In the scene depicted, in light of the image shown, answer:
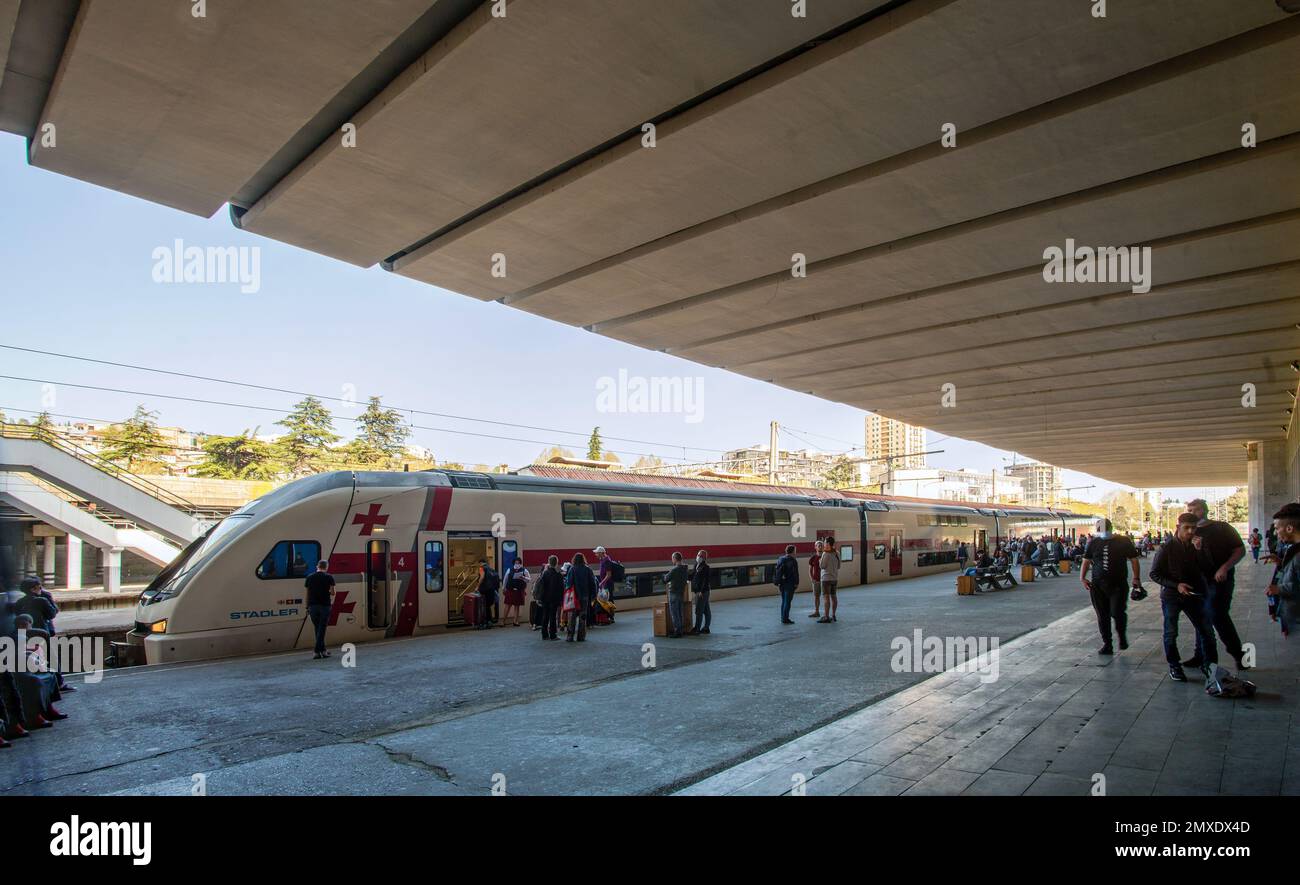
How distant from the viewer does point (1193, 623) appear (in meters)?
7.21

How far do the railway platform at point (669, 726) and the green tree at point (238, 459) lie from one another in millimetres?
37792

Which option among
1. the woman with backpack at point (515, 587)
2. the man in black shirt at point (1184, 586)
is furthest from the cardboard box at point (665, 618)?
the man in black shirt at point (1184, 586)

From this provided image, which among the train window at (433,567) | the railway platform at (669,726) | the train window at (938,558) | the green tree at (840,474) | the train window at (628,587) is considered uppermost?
the green tree at (840,474)

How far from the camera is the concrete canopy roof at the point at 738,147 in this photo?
7.59 meters

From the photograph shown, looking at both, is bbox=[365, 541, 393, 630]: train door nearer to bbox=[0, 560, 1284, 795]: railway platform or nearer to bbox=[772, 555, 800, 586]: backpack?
bbox=[0, 560, 1284, 795]: railway platform

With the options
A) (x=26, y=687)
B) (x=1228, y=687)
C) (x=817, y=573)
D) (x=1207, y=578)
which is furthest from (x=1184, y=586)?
(x=26, y=687)

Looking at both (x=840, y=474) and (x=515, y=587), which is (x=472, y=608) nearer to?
(x=515, y=587)

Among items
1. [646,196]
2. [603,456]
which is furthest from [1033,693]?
[603,456]

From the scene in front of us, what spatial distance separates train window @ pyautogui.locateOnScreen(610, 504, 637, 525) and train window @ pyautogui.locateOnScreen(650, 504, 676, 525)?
0.61 m

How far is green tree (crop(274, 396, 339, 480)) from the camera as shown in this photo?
4644 cm

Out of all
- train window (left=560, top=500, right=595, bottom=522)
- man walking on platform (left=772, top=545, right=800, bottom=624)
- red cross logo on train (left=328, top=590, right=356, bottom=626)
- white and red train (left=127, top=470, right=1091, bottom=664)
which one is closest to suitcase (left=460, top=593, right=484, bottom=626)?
white and red train (left=127, top=470, right=1091, bottom=664)

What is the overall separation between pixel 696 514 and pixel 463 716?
40.4ft

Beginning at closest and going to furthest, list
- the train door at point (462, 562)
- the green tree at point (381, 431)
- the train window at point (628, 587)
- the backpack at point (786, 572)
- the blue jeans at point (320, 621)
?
the blue jeans at point (320, 621) → the train door at point (462, 562) → the backpack at point (786, 572) → the train window at point (628, 587) → the green tree at point (381, 431)

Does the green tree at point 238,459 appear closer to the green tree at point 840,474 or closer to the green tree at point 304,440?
the green tree at point 304,440
